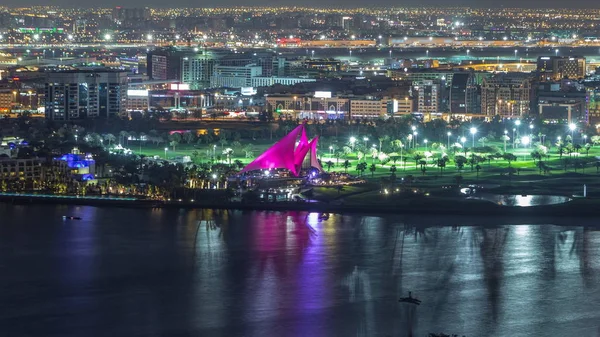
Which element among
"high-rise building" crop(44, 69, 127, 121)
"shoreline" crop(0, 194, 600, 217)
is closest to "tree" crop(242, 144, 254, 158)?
"shoreline" crop(0, 194, 600, 217)

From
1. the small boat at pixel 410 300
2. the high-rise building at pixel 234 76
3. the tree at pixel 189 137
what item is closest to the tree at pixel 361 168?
the tree at pixel 189 137

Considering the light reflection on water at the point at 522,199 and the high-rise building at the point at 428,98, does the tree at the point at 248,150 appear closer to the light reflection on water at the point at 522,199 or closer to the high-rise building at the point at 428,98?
the light reflection on water at the point at 522,199

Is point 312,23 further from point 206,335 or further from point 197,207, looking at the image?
point 206,335

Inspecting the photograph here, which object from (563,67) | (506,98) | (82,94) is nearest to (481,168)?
(506,98)

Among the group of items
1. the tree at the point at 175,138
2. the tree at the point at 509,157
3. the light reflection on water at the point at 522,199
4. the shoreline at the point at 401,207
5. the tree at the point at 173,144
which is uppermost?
the tree at the point at 175,138

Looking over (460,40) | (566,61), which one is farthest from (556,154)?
(460,40)

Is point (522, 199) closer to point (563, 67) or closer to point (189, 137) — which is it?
point (189, 137)

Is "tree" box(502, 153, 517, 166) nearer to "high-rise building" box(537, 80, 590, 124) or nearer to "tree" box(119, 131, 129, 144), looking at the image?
"tree" box(119, 131, 129, 144)
